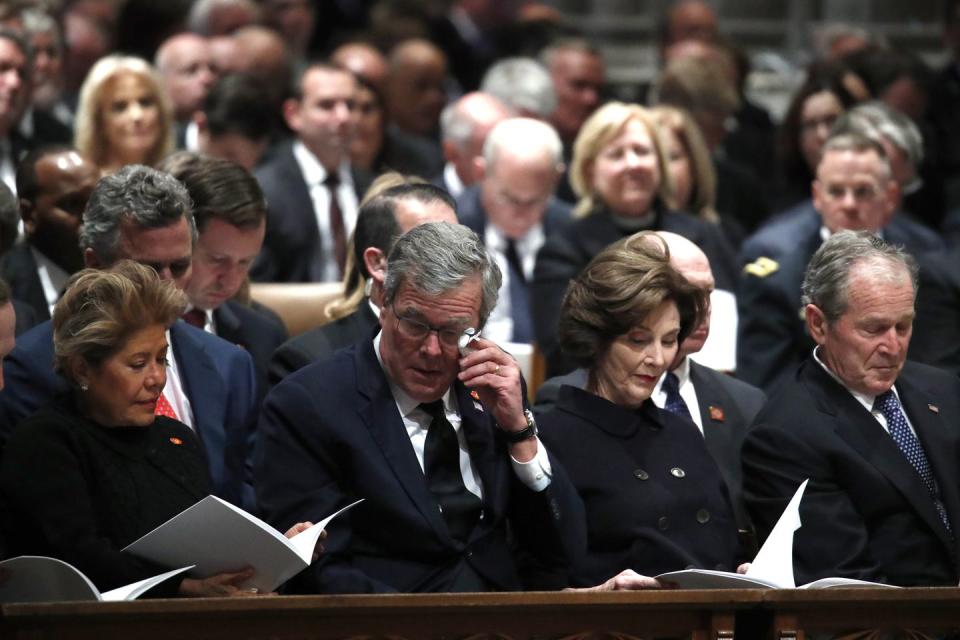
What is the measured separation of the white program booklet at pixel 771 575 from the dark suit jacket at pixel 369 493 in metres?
0.37

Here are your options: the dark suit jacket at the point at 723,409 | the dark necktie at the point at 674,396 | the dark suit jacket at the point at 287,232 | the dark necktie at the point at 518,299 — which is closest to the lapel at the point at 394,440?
the dark suit jacket at the point at 723,409

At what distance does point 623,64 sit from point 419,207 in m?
6.40

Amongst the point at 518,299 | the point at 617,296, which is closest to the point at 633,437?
the point at 617,296

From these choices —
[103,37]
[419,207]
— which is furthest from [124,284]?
[103,37]

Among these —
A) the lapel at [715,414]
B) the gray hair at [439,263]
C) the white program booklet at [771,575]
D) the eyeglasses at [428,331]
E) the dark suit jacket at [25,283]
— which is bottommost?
the lapel at [715,414]

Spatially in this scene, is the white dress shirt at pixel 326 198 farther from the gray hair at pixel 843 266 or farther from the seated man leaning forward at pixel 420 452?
the seated man leaning forward at pixel 420 452

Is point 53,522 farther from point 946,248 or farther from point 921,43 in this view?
point 921,43

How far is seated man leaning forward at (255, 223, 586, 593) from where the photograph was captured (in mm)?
3820

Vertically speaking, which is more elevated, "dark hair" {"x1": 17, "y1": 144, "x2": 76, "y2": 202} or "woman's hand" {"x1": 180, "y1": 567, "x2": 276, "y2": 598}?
"dark hair" {"x1": 17, "y1": 144, "x2": 76, "y2": 202}

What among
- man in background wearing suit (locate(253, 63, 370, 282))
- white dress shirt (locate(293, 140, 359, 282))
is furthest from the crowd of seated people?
white dress shirt (locate(293, 140, 359, 282))

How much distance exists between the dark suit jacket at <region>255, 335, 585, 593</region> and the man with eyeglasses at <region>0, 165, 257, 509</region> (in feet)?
1.44

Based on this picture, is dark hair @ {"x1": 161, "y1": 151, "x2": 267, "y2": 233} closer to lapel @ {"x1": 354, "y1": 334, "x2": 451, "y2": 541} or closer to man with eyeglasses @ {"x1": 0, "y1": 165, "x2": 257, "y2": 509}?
man with eyeglasses @ {"x1": 0, "y1": 165, "x2": 257, "y2": 509}

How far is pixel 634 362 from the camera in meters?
4.21

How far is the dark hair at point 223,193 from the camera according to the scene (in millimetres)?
4766
